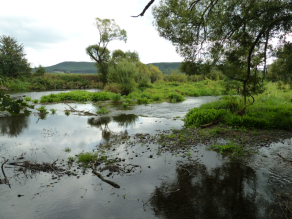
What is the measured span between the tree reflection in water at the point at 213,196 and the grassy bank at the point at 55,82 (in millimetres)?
32606

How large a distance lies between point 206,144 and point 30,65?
4308 centimetres

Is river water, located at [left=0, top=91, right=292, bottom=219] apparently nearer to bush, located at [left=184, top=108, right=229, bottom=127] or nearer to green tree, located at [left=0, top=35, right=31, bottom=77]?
bush, located at [left=184, top=108, right=229, bottom=127]

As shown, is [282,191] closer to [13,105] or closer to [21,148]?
[13,105]

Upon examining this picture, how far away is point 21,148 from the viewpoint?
20.2 ft

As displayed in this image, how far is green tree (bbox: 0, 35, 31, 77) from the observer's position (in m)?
34.5

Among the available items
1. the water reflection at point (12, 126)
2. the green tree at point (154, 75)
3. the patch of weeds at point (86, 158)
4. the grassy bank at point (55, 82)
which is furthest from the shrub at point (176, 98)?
the green tree at point (154, 75)

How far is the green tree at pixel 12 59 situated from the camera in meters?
34.5

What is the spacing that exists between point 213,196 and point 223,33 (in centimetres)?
643

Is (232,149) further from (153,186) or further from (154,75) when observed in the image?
(154,75)

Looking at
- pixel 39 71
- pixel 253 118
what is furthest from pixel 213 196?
pixel 39 71

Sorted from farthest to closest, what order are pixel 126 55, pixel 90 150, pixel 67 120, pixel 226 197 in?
pixel 126 55 → pixel 67 120 → pixel 90 150 → pixel 226 197

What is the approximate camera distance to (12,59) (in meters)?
35.3

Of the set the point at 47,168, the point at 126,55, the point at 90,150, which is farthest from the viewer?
the point at 126,55

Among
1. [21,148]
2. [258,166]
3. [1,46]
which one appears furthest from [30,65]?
[258,166]
